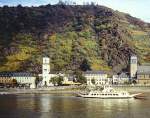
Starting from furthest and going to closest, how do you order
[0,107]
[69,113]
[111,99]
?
[111,99], [0,107], [69,113]

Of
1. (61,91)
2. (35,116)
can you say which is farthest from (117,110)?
(61,91)

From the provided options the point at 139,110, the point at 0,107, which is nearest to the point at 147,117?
the point at 139,110

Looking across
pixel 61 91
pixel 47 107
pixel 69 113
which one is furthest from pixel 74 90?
pixel 69 113

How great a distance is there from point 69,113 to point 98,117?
912 cm

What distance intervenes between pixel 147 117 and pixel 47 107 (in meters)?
28.9

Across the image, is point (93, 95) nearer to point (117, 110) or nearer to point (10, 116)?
point (117, 110)

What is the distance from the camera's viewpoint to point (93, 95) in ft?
506

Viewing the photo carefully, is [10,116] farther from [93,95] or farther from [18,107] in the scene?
[93,95]

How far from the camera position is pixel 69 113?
10144 cm

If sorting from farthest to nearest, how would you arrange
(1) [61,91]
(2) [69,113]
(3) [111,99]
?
(1) [61,91] → (3) [111,99] → (2) [69,113]

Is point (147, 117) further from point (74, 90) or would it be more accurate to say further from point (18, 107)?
point (74, 90)

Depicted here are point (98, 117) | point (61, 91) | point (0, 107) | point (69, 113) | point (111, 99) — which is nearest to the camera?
point (98, 117)

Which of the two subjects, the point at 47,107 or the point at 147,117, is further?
the point at 47,107

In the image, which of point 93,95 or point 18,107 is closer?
point 18,107
